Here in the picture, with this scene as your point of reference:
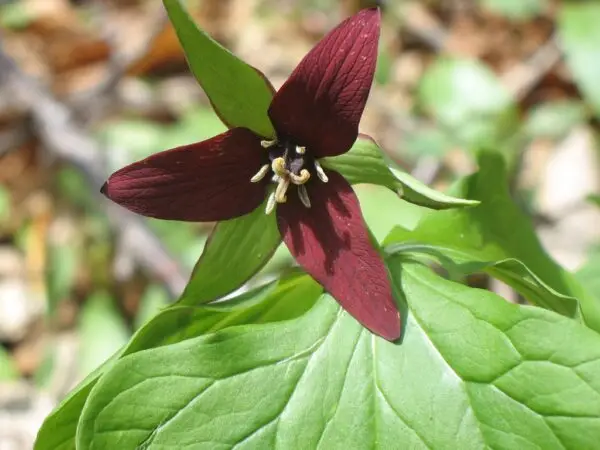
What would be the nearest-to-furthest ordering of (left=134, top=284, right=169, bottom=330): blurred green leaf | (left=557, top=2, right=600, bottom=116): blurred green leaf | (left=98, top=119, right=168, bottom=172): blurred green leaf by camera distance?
(left=134, top=284, right=169, bottom=330): blurred green leaf, (left=98, top=119, right=168, bottom=172): blurred green leaf, (left=557, top=2, right=600, bottom=116): blurred green leaf

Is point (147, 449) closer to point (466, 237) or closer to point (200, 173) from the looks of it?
point (200, 173)

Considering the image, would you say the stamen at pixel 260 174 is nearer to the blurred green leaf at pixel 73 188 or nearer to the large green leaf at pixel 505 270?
the large green leaf at pixel 505 270

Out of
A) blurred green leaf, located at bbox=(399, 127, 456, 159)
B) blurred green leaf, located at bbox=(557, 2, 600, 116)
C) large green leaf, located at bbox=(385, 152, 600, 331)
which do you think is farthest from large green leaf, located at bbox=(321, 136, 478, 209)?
blurred green leaf, located at bbox=(557, 2, 600, 116)

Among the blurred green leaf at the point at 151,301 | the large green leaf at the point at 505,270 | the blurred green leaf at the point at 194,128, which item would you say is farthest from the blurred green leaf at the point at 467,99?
the large green leaf at the point at 505,270

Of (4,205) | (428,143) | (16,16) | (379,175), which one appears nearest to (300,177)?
(379,175)

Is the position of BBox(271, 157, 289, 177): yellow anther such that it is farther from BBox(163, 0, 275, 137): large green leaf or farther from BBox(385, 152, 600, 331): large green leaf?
BBox(385, 152, 600, 331): large green leaf

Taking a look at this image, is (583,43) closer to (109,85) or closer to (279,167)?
(109,85)
